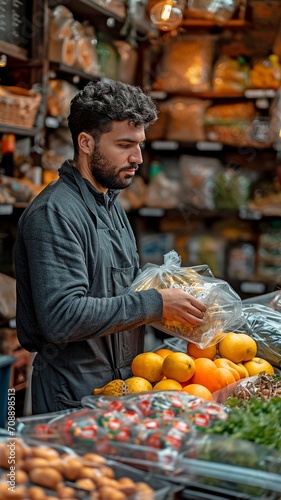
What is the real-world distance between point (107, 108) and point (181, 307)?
25.1 inches

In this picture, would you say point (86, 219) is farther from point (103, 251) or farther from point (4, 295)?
point (4, 295)

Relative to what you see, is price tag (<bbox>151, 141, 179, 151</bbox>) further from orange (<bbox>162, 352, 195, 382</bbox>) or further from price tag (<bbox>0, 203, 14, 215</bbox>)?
orange (<bbox>162, 352, 195, 382</bbox>)

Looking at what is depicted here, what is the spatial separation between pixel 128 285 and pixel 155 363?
336 millimetres

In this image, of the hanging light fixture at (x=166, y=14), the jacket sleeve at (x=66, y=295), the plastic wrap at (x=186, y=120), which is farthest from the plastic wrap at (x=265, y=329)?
the plastic wrap at (x=186, y=120)

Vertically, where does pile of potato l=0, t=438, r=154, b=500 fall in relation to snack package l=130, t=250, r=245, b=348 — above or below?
below

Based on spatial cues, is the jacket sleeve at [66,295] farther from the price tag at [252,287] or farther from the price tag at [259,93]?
the price tag at [259,93]

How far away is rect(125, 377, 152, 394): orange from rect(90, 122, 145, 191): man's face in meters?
0.61

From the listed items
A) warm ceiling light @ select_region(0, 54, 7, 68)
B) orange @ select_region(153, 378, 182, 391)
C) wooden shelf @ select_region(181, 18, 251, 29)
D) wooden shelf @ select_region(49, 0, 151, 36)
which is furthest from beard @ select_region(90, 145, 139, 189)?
wooden shelf @ select_region(181, 18, 251, 29)

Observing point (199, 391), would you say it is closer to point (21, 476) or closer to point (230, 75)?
point (21, 476)

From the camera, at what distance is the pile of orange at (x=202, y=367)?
1921 millimetres

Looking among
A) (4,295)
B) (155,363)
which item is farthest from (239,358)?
(4,295)

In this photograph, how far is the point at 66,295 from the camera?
1.91 m

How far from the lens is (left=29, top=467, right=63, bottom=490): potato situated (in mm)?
1210

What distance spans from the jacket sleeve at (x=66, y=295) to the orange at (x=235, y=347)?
0.83 ft
